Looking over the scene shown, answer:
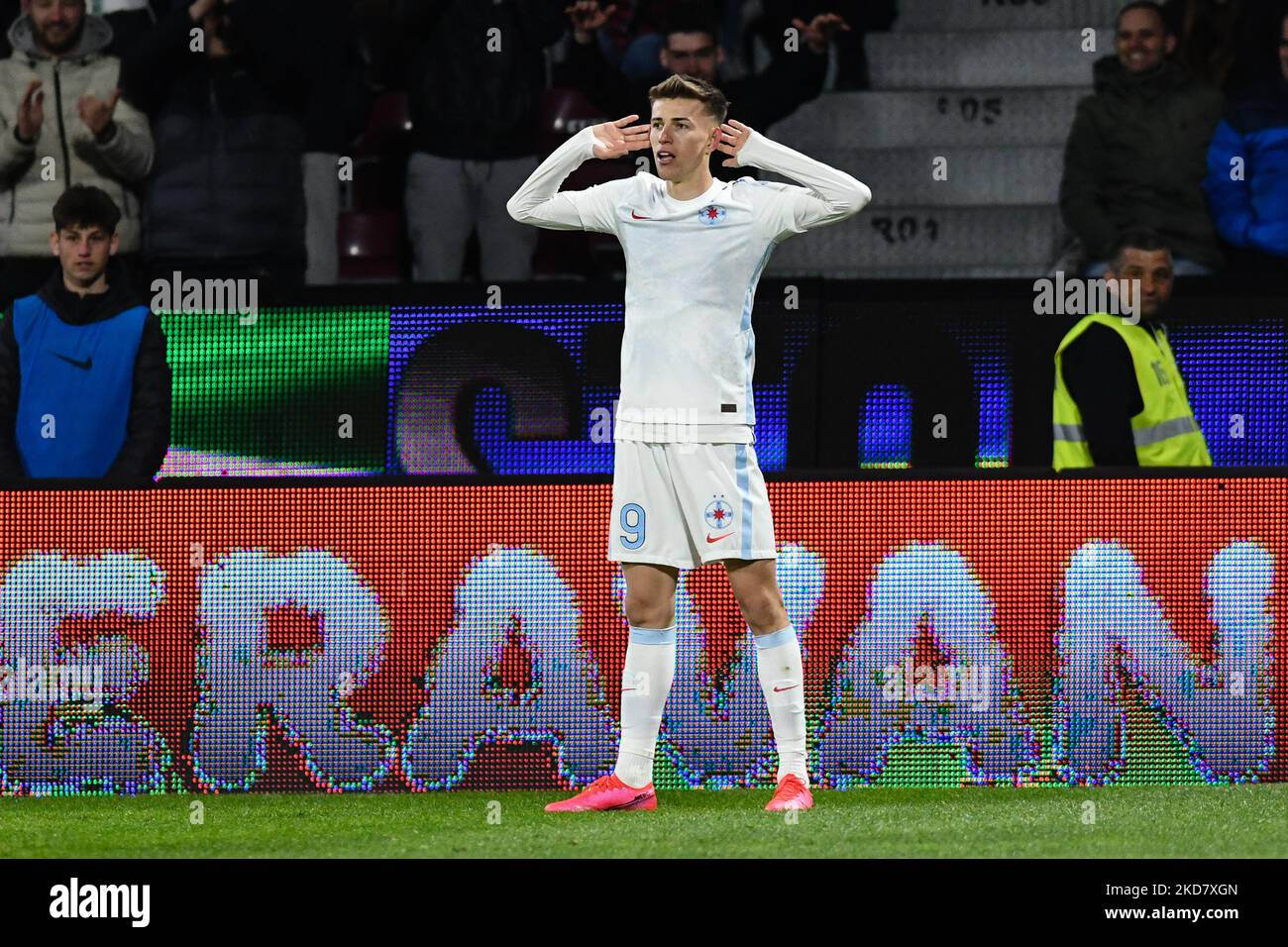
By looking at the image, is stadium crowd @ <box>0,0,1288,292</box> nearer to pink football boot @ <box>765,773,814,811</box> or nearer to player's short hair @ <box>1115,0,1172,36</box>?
player's short hair @ <box>1115,0,1172,36</box>

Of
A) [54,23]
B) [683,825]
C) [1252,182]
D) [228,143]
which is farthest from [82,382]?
[1252,182]

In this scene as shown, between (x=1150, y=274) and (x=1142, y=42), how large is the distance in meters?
2.02

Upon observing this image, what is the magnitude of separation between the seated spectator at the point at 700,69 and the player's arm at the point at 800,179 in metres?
3.06

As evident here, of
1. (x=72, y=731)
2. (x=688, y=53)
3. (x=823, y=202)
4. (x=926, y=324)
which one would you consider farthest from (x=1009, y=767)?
(x=688, y=53)

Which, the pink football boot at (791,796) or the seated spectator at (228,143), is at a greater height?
the seated spectator at (228,143)

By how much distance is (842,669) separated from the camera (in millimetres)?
6801

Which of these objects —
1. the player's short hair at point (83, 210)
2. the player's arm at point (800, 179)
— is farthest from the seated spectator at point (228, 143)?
the player's arm at point (800, 179)

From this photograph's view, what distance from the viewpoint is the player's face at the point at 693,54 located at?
9070 millimetres

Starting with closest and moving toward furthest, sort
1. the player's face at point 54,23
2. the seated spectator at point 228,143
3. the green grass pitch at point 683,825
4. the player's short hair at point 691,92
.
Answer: the green grass pitch at point 683,825, the player's short hair at point 691,92, the seated spectator at point 228,143, the player's face at point 54,23

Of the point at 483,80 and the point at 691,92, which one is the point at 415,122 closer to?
the point at 483,80

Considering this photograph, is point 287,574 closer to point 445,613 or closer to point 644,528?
point 445,613

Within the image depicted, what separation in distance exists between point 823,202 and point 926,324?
4.20 feet

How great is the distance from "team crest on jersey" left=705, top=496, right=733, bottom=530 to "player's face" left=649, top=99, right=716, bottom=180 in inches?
33.7

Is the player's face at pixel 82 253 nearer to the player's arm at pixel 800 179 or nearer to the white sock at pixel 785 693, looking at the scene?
the player's arm at pixel 800 179
